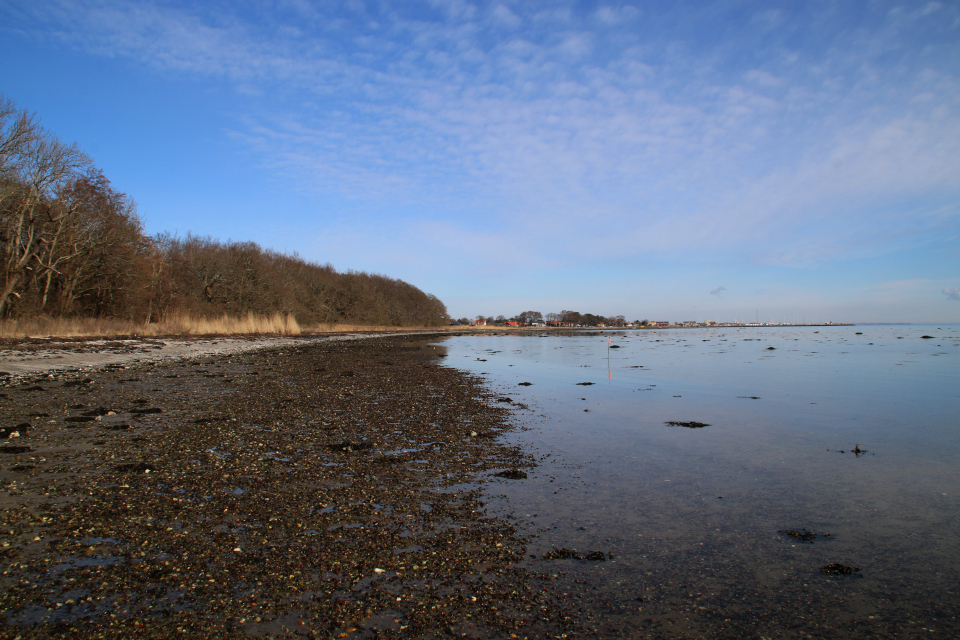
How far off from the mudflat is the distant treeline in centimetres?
2937

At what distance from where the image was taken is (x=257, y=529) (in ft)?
14.0

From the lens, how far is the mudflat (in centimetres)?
304

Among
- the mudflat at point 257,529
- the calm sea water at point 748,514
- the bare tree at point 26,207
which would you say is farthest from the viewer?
the bare tree at point 26,207

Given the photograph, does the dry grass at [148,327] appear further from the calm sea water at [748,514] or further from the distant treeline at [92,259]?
the calm sea water at [748,514]

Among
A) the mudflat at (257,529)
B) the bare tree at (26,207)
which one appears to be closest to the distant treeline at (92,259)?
the bare tree at (26,207)

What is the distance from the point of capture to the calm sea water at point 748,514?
10.7ft

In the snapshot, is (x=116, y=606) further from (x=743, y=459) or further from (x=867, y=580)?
(x=743, y=459)

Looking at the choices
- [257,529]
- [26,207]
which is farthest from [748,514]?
[26,207]

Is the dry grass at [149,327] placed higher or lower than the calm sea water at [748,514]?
higher

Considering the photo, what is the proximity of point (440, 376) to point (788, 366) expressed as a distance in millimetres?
16320

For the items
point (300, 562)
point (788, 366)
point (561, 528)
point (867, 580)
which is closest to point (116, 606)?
point (300, 562)

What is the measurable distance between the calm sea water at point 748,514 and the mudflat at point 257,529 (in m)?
0.60

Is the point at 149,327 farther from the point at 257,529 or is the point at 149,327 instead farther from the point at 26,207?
the point at 257,529

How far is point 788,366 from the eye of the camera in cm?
2227
